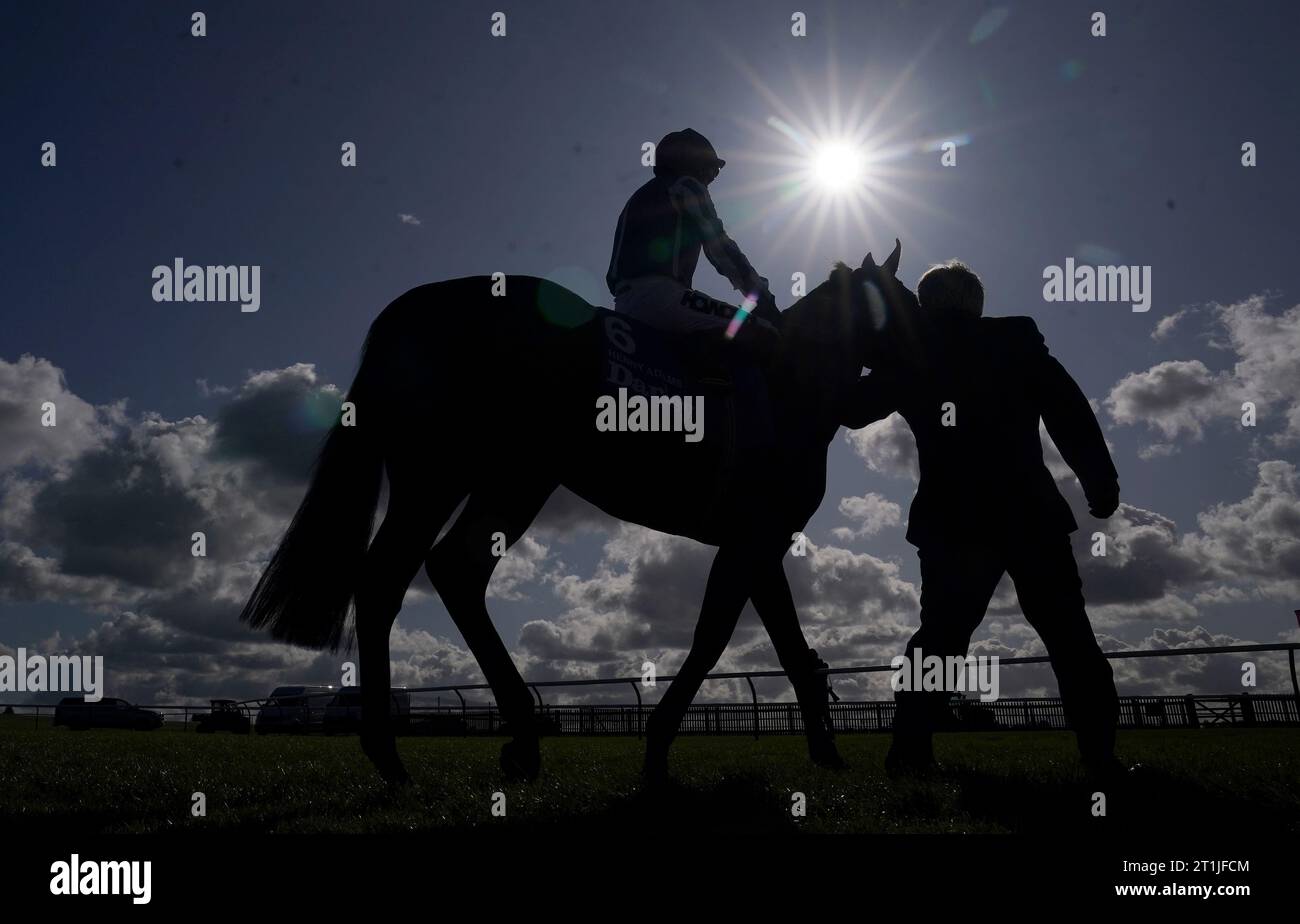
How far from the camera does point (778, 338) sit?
17.5 feet

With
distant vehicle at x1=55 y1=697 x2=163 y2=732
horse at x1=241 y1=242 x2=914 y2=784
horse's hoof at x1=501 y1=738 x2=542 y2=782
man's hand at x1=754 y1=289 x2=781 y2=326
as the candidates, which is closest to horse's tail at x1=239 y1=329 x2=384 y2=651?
horse at x1=241 y1=242 x2=914 y2=784

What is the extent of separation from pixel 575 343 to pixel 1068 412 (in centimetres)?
283

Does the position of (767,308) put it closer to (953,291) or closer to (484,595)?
(953,291)

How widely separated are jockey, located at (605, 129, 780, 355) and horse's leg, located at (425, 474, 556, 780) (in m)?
1.20

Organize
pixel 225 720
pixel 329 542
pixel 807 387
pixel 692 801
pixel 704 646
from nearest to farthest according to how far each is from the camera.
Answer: pixel 692 801
pixel 704 646
pixel 329 542
pixel 807 387
pixel 225 720

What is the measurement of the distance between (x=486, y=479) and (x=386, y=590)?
0.75m

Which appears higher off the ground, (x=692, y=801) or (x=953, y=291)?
(x=953, y=291)

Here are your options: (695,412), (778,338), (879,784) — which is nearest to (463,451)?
(695,412)

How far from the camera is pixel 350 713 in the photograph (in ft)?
103

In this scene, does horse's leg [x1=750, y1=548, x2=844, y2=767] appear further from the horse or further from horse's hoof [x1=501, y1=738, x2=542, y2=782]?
horse's hoof [x1=501, y1=738, x2=542, y2=782]

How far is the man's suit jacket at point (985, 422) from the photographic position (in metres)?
5.16

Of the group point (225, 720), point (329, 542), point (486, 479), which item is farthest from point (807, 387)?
point (225, 720)

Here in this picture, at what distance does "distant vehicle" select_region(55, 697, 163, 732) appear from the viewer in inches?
1531
